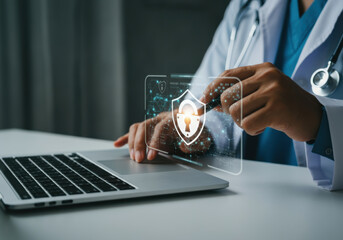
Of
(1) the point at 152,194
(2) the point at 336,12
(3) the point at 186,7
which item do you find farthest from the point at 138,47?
(1) the point at 152,194

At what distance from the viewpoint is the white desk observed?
47cm

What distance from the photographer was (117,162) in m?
0.83

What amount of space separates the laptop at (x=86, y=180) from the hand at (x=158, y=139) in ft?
0.08

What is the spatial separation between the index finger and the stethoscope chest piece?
0.31 m

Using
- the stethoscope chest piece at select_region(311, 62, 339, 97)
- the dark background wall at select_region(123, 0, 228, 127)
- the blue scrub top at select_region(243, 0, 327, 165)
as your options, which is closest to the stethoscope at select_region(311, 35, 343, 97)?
the stethoscope chest piece at select_region(311, 62, 339, 97)

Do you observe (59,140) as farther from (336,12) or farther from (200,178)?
(336,12)

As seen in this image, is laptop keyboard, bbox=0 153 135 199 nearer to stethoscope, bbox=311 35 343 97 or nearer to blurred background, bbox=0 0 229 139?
stethoscope, bbox=311 35 343 97

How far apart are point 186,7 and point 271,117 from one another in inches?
67.3

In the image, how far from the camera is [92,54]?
225cm

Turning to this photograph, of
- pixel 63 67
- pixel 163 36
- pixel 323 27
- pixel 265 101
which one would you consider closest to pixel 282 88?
pixel 265 101

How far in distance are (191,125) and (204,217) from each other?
0.23 metres

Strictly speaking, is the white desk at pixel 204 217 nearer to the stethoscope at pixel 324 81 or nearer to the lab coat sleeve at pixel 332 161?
the lab coat sleeve at pixel 332 161

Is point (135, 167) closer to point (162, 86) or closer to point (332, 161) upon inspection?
point (162, 86)

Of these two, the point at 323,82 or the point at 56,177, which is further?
the point at 323,82
